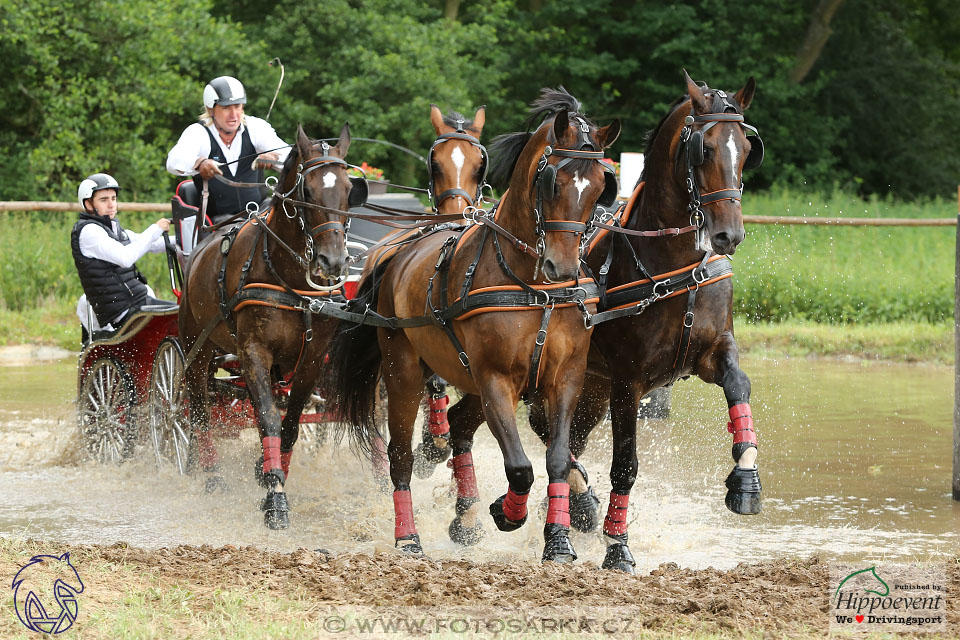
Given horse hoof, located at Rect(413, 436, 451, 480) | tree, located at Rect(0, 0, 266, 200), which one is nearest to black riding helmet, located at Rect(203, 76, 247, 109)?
horse hoof, located at Rect(413, 436, 451, 480)

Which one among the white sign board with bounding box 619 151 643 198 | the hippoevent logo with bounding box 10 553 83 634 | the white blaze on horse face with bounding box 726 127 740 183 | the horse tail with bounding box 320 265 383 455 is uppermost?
the white sign board with bounding box 619 151 643 198

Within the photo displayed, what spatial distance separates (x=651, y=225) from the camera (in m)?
5.57

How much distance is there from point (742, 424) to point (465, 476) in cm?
181

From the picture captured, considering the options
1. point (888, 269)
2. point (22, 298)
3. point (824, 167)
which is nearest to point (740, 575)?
point (888, 269)

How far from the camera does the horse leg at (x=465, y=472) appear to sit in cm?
625

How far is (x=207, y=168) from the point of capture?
24.4 feet

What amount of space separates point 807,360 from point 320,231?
25.6 ft

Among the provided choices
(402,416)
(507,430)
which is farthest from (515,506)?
(402,416)

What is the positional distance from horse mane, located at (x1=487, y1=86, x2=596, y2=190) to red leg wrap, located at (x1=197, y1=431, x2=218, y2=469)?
117 inches

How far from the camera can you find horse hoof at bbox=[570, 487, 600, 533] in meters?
6.28

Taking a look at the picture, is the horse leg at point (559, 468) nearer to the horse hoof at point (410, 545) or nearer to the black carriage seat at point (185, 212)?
the horse hoof at point (410, 545)

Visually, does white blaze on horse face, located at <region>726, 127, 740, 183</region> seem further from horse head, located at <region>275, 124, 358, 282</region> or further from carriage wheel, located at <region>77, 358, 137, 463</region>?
carriage wheel, located at <region>77, 358, 137, 463</region>

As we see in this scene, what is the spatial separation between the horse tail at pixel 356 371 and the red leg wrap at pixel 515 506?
59.5 inches

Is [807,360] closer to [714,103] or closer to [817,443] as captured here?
[817,443]
